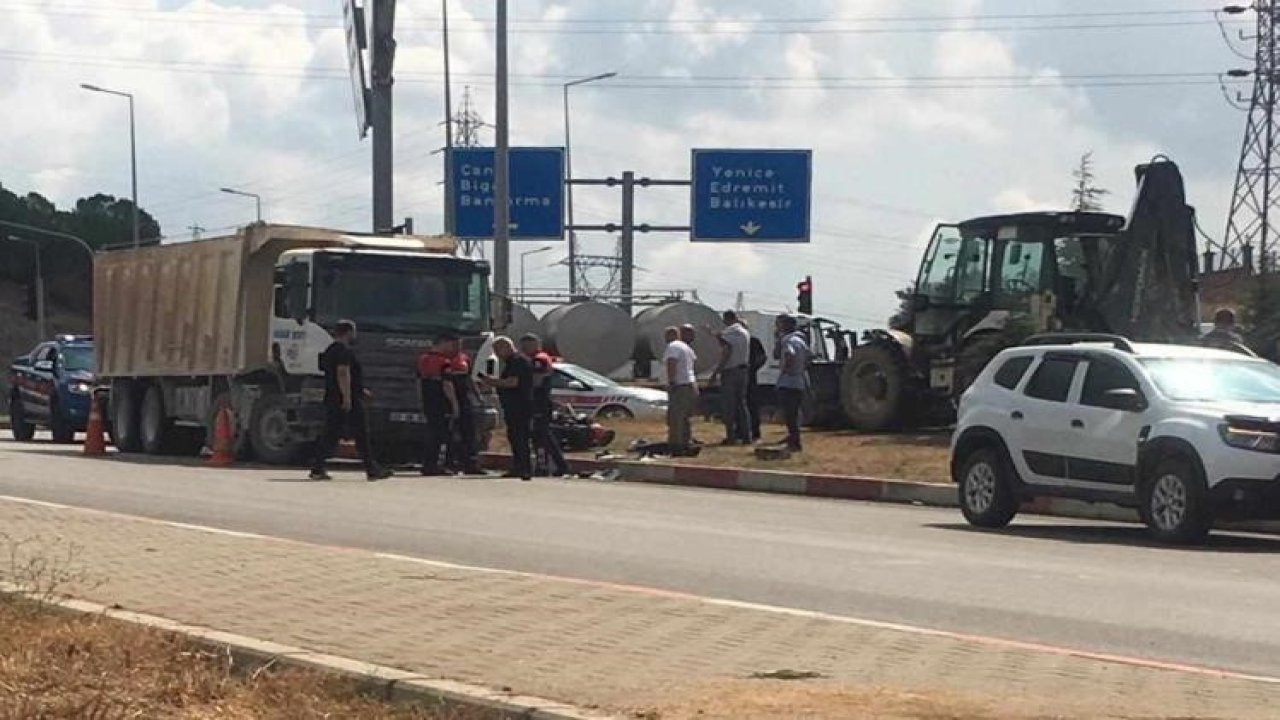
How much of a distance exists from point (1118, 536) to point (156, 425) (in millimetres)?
17757

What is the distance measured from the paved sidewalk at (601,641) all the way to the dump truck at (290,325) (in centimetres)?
1313

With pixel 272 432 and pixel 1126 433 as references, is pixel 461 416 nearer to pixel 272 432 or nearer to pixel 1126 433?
pixel 272 432

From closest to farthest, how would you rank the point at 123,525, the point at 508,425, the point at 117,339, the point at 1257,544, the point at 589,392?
the point at 123,525 → the point at 1257,544 → the point at 508,425 → the point at 117,339 → the point at 589,392

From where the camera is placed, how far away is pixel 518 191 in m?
44.3

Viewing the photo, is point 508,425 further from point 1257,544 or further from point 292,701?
point 292,701

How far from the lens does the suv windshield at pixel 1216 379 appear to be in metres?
16.7

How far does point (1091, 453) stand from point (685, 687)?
992cm

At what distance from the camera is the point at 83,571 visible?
460 inches

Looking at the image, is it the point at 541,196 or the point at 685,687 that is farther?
the point at 541,196

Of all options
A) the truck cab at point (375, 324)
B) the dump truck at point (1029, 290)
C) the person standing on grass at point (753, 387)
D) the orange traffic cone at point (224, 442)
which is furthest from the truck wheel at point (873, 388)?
the orange traffic cone at point (224, 442)

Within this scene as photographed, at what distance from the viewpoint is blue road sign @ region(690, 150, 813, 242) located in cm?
4409

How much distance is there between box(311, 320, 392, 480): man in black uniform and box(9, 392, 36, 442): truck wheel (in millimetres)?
16648

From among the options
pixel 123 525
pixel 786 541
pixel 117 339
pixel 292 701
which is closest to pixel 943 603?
pixel 786 541

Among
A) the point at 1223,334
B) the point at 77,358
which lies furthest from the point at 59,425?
the point at 1223,334
